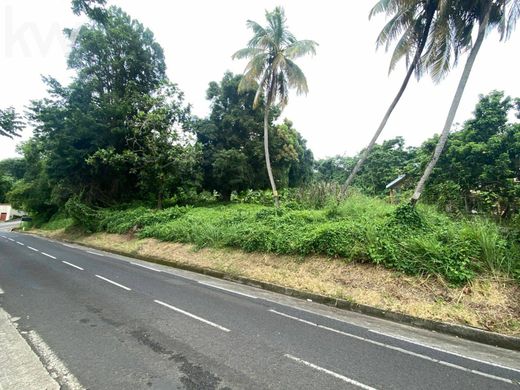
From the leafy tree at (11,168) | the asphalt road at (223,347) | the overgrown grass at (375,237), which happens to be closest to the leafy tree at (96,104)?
the overgrown grass at (375,237)

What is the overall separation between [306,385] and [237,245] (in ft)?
25.3

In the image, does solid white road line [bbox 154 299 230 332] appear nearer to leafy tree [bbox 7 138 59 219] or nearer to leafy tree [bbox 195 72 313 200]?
leafy tree [bbox 195 72 313 200]

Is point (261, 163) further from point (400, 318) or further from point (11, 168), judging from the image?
point (11, 168)

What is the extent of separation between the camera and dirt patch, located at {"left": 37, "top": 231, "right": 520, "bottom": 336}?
5355 millimetres

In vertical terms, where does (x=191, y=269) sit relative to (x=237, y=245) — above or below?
below

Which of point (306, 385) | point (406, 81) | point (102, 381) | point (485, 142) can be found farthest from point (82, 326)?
A: point (485, 142)

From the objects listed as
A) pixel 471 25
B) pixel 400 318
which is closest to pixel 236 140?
pixel 471 25

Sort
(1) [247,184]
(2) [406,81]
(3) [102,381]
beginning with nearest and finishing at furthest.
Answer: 1. (3) [102,381]
2. (2) [406,81]
3. (1) [247,184]

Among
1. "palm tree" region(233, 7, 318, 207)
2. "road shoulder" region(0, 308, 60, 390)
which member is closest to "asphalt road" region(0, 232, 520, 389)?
"road shoulder" region(0, 308, 60, 390)

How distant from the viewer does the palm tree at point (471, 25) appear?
929cm

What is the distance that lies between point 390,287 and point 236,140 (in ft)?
56.0

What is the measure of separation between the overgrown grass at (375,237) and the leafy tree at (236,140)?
8105 millimetres

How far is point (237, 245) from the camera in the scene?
35.5 ft

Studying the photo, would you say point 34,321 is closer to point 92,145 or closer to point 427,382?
point 427,382
